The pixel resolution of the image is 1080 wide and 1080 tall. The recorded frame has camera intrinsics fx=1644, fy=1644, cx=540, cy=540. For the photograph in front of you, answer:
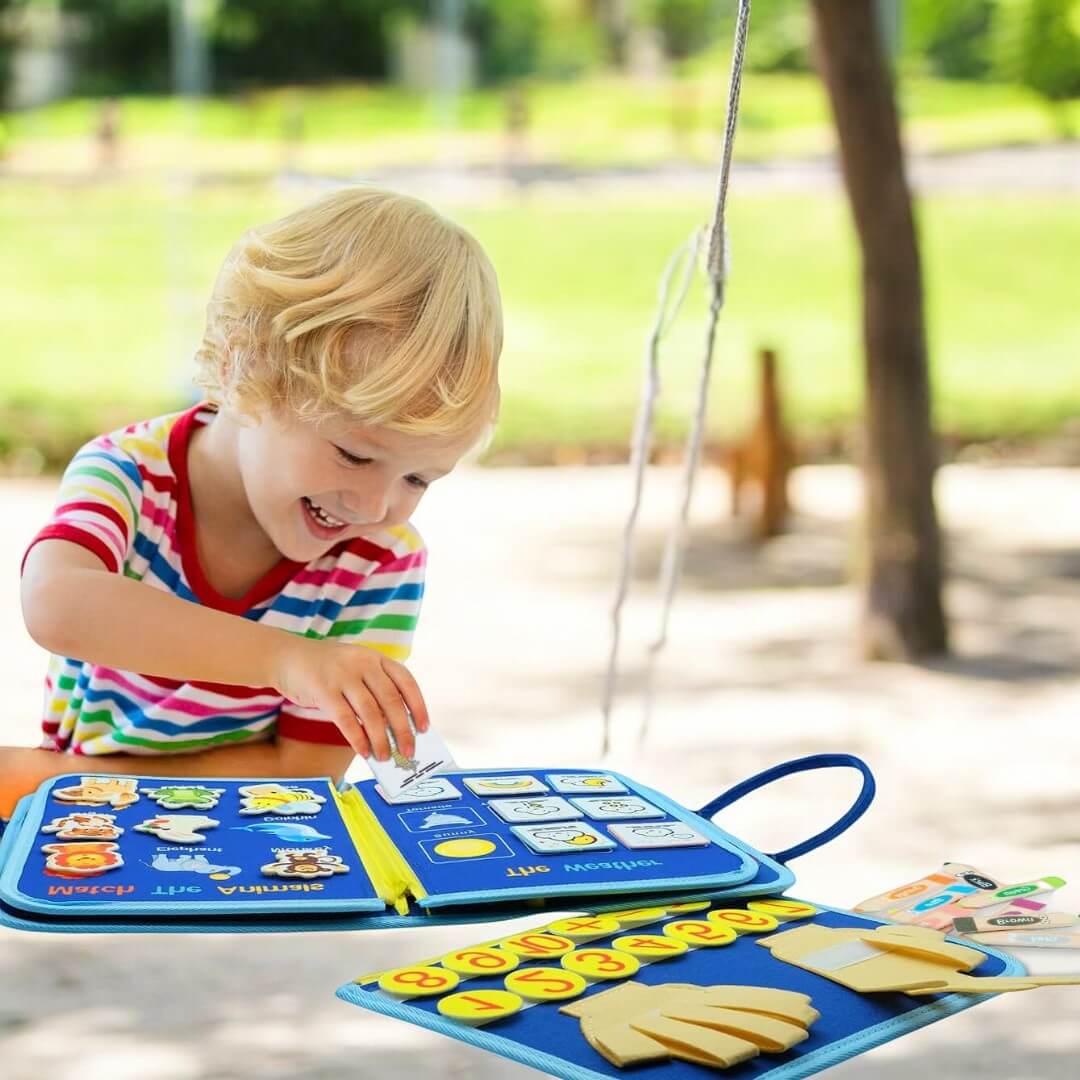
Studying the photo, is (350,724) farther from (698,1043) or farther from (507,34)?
(507,34)

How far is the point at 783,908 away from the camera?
3.58ft

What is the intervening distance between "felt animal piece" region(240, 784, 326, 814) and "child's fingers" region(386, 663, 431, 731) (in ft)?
0.53

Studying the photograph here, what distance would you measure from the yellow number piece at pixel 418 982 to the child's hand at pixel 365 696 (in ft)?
0.52

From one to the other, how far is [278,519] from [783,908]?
1.83 ft

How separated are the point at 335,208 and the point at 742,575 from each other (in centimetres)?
347

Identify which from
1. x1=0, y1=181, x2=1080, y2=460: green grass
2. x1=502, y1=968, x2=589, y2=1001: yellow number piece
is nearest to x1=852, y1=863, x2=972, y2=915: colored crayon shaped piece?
x1=502, y1=968, x2=589, y2=1001: yellow number piece

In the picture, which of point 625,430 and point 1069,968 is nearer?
point 1069,968

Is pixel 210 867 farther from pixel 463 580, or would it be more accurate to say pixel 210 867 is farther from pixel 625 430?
pixel 625 430

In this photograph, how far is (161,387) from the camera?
329 inches

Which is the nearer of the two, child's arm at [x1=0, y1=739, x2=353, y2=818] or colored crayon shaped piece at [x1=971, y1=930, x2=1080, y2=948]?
colored crayon shaped piece at [x1=971, y1=930, x2=1080, y2=948]

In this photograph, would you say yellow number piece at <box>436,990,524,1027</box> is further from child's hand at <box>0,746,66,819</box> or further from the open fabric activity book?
child's hand at <box>0,746,66,819</box>

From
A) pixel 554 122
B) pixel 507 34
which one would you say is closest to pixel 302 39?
pixel 507 34

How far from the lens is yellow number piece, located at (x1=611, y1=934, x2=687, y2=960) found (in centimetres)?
100

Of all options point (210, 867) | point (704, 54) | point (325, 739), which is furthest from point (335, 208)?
point (704, 54)
